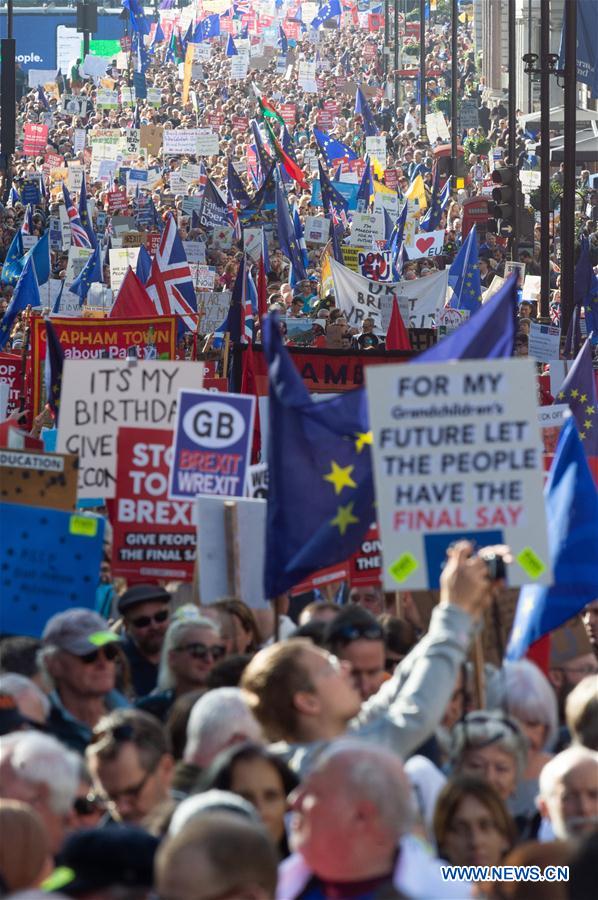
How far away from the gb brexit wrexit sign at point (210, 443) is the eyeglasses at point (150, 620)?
49.2 inches

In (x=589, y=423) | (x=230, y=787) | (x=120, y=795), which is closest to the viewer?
(x=230, y=787)

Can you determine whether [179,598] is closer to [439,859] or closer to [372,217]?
[439,859]

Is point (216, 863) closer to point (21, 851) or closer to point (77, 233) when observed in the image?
point (21, 851)

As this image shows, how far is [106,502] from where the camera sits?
980 centimetres

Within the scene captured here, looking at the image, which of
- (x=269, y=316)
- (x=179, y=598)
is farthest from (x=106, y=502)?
(x=269, y=316)

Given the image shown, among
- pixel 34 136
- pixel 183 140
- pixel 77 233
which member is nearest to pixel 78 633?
pixel 77 233

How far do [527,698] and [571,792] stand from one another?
1086 mm

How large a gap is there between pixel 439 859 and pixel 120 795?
2.57 ft

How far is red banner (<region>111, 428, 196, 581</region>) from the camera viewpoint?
8.89 m

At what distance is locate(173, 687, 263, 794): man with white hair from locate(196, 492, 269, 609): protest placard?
110 inches

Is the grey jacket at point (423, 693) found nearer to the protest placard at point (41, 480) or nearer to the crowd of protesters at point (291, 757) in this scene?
the crowd of protesters at point (291, 757)

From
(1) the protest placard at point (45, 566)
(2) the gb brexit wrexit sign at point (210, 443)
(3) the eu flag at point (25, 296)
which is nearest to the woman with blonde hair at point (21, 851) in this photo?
(1) the protest placard at point (45, 566)

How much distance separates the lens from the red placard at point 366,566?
8.74m

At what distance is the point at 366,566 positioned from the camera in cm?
879
